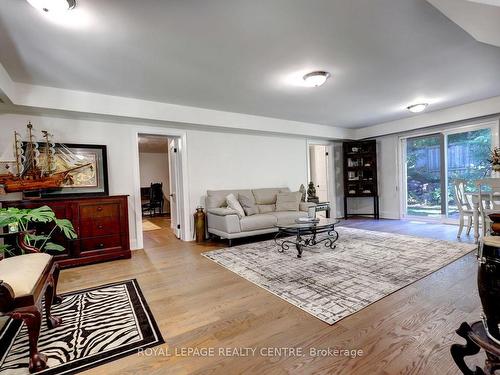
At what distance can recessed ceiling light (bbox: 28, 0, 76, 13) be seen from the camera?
1.76m

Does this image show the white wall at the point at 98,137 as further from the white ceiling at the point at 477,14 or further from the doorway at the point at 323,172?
the doorway at the point at 323,172

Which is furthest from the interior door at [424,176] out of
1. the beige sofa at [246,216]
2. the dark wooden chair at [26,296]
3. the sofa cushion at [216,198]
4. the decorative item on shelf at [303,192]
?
the dark wooden chair at [26,296]

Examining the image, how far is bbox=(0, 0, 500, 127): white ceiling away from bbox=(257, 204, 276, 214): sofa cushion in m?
2.07

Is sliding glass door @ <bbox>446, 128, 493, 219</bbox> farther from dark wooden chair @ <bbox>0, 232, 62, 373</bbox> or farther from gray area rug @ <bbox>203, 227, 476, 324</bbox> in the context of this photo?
dark wooden chair @ <bbox>0, 232, 62, 373</bbox>

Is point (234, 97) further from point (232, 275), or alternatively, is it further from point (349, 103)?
point (232, 275)

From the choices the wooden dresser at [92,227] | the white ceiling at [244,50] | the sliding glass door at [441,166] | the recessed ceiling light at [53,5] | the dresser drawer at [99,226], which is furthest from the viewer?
the sliding glass door at [441,166]

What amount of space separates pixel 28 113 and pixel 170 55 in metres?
2.52

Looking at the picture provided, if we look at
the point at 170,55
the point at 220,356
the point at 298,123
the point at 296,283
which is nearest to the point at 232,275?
the point at 296,283

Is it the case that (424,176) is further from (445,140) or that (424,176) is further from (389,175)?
(445,140)

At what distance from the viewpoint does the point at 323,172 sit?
7.38 metres

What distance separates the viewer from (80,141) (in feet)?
12.9

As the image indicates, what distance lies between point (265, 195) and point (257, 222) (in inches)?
42.0

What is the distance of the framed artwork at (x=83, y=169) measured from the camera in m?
3.73

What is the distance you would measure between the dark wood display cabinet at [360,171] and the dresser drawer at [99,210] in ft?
18.6
